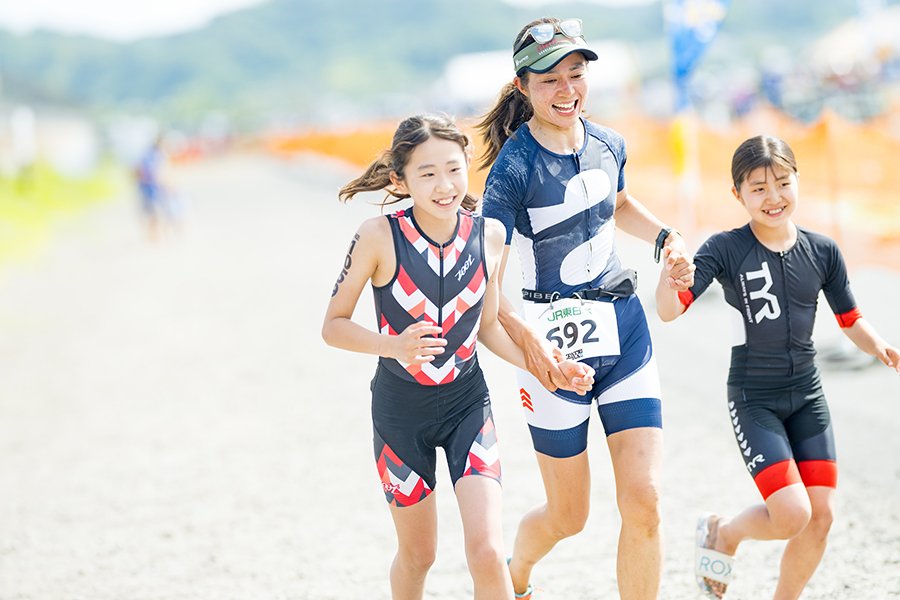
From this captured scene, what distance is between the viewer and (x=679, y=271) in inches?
126

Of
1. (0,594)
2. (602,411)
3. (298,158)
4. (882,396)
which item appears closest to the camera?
(602,411)

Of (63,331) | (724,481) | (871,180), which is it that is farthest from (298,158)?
(724,481)

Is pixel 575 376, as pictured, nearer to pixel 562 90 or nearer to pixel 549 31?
pixel 562 90

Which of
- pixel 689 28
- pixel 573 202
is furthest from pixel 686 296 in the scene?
pixel 689 28

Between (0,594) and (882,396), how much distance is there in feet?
18.0

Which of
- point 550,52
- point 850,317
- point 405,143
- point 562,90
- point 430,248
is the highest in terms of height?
point 550,52

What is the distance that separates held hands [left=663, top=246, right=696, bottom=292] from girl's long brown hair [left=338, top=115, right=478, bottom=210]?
86cm

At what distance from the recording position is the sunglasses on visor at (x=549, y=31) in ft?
10.8

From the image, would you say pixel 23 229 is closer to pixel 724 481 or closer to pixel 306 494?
pixel 306 494

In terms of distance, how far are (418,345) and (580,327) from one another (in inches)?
32.0

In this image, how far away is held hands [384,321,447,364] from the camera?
2.80m

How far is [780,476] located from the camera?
3.19 meters

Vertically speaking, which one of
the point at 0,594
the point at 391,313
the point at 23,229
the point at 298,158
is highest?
the point at 298,158

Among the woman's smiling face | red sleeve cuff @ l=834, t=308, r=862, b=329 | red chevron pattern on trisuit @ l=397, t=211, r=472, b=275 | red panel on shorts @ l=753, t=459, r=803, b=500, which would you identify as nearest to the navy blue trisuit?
the woman's smiling face
